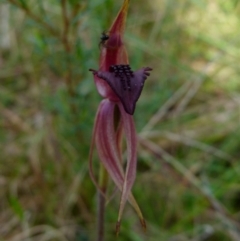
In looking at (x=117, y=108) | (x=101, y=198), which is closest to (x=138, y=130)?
(x=101, y=198)

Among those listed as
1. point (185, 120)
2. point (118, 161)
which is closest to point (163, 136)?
point (185, 120)

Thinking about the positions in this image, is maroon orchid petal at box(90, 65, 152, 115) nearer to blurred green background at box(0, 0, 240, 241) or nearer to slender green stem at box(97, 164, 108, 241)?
slender green stem at box(97, 164, 108, 241)

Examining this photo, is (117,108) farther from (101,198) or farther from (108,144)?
Result: (101,198)

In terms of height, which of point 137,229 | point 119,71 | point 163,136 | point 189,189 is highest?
point 119,71

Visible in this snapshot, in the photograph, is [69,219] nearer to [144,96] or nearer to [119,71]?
[144,96]

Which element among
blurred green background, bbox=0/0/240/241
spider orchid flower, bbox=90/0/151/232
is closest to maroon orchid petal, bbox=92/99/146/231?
spider orchid flower, bbox=90/0/151/232

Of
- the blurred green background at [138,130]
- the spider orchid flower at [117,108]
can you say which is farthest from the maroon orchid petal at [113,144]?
the blurred green background at [138,130]

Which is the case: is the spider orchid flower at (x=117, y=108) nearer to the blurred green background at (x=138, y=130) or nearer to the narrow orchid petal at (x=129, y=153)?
the narrow orchid petal at (x=129, y=153)
